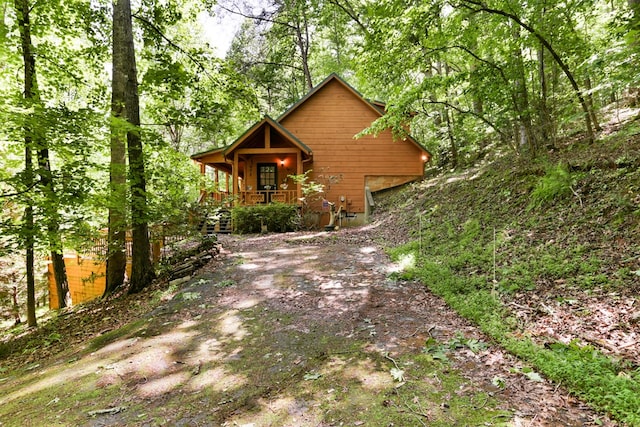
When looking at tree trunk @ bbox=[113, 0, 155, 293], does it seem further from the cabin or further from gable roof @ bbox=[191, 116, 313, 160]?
the cabin

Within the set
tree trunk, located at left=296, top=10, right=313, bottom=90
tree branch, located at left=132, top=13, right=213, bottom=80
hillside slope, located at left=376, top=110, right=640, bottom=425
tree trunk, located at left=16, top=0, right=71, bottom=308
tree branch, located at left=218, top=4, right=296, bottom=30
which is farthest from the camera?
tree trunk, located at left=296, top=10, right=313, bottom=90

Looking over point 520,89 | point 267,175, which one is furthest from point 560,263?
point 267,175

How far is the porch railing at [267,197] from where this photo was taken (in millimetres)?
15016

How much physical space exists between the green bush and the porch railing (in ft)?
5.15

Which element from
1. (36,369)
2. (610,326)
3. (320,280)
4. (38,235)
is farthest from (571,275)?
(38,235)

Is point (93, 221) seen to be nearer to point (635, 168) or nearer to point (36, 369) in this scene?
point (36, 369)

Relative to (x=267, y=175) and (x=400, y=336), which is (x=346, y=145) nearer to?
(x=267, y=175)

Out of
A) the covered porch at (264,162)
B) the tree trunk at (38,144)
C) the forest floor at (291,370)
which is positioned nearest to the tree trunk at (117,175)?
the tree trunk at (38,144)

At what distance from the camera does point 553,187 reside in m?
5.99

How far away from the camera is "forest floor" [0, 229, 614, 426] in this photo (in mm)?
2494

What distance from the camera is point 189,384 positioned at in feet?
10.2

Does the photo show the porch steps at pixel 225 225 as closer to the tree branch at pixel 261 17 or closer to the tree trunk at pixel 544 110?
the tree branch at pixel 261 17

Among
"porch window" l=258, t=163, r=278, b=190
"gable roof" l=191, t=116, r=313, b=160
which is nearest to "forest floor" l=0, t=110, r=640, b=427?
"gable roof" l=191, t=116, r=313, b=160

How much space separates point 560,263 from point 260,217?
418 inches
